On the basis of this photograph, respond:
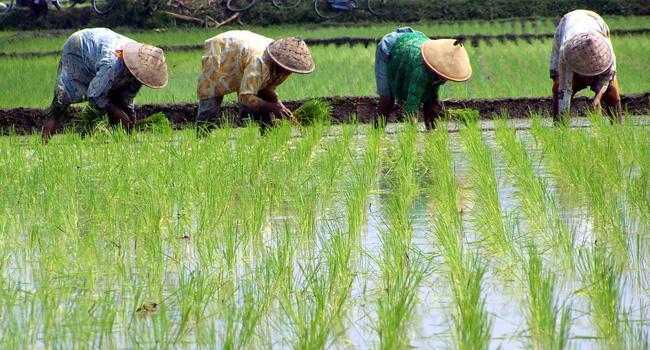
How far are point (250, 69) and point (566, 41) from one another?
6.25 feet

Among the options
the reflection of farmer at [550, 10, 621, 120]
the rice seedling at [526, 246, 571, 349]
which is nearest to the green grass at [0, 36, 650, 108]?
the reflection of farmer at [550, 10, 621, 120]

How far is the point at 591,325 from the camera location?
371 centimetres

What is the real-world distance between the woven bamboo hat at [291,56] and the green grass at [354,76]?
4284 mm

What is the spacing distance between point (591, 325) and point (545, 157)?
424 centimetres

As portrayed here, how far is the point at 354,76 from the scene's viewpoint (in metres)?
14.6

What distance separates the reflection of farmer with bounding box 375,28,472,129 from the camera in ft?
27.3

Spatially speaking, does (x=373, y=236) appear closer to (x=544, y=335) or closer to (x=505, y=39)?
(x=544, y=335)

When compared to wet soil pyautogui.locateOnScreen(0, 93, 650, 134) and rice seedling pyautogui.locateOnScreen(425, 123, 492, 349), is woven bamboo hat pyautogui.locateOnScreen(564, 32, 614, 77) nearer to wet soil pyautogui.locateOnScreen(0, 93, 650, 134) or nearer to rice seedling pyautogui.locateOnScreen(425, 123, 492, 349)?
rice seedling pyautogui.locateOnScreen(425, 123, 492, 349)

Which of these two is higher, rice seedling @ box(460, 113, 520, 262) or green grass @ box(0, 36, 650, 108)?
green grass @ box(0, 36, 650, 108)

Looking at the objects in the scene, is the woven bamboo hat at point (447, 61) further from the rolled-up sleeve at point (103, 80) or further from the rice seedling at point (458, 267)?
the rolled-up sleeve at point (103, 80)

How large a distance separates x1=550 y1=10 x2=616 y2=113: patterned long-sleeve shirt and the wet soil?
7.47 feet

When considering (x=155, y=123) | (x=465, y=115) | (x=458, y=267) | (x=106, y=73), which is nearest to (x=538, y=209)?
(x=458, y=267)

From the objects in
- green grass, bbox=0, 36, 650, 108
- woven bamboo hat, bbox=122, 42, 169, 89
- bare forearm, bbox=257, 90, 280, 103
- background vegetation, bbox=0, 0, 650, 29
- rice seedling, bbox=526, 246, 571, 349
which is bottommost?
rice seedling, bbox=526, 246, 571, 349

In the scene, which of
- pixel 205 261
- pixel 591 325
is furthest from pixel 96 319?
pixel 591 325
